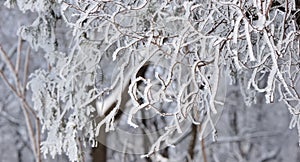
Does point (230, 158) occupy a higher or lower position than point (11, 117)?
lower

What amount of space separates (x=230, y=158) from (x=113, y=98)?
776 millimetres

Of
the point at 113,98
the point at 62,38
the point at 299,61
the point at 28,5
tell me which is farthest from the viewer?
the point at 62,38

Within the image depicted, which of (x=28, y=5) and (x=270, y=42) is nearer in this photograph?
(x=270, y=42)

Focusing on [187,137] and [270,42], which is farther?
[187,137]

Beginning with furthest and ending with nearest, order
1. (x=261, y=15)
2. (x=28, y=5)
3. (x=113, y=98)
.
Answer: (x=113, y=98), (x=28, y=5), (x=261, y=15)

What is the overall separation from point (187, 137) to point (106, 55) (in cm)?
98

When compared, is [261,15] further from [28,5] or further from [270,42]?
[28,5]

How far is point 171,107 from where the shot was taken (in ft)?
5.76

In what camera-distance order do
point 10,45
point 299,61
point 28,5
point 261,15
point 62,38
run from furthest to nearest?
1. point 10,45
2. point 62,38
3. point 28,5
4. point 299,61
5. point 261,15

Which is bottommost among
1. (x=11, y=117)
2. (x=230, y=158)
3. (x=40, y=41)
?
(x=230, y=158)

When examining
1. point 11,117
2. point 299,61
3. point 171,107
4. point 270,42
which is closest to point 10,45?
point 11,117

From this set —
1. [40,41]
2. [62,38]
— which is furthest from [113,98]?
[40,41]

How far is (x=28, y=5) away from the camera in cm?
96

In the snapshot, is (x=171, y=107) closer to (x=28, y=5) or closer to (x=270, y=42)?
(x=28, y=5)
